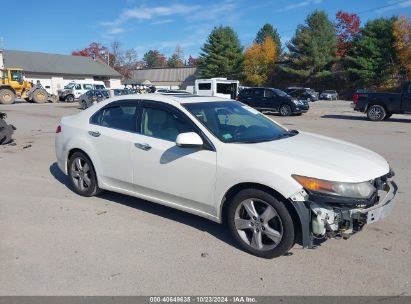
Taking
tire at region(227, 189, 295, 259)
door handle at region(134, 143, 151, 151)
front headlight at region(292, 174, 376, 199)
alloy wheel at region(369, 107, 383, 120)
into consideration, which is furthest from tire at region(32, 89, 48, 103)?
front headlight at region(292, 174, 376, 199)

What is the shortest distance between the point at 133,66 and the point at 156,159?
103255 mm

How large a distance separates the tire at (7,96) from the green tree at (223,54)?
37.9m

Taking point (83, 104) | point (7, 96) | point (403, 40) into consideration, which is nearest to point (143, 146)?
point (83, 104)

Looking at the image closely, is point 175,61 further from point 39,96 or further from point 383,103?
point 383,103

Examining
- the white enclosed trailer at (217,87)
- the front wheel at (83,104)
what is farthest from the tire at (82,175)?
the white enclosed trailer at (217,87)

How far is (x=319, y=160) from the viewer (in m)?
3.77

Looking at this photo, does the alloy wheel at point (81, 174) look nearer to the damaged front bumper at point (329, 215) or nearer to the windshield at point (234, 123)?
the windshield at point (234, 123)

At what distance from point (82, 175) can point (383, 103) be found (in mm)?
16411

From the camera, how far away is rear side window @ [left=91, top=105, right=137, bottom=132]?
500 centimetres

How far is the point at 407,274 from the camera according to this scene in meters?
3.52

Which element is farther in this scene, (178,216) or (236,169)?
(178,216)

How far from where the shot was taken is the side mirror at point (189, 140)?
4.08 m

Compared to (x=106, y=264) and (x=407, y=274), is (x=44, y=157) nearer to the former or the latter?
(x=106, y=264)

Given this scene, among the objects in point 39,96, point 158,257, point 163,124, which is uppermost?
point 163,124
